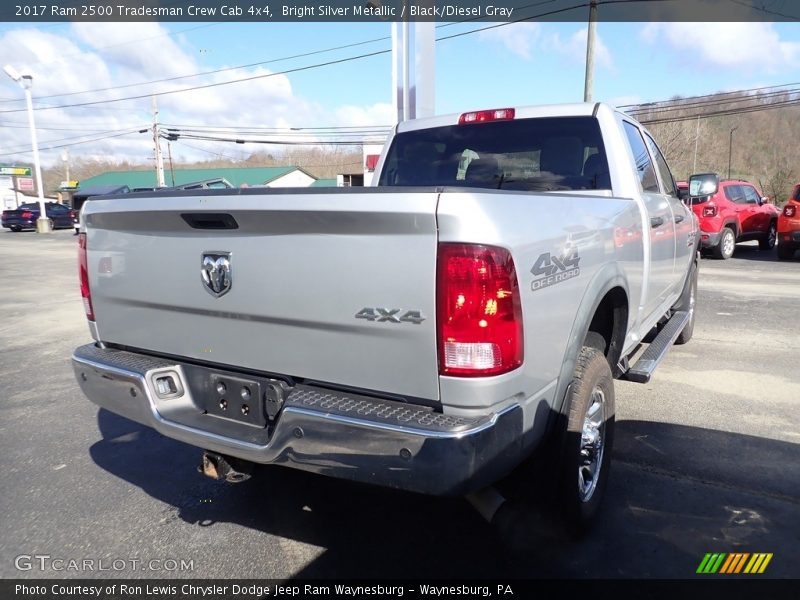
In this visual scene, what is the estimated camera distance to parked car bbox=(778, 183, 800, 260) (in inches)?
473

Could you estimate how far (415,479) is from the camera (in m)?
1.87

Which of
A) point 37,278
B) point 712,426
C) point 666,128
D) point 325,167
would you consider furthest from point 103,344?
point 325,167

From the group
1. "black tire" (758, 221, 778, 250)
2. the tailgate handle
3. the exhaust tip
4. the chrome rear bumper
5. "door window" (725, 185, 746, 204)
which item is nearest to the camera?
the chrome rear bumper

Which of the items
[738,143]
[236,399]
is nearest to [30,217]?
[236,399]

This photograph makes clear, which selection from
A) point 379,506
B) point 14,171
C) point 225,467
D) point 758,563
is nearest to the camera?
point 758,563

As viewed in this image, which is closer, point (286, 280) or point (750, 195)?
point (286, 280)

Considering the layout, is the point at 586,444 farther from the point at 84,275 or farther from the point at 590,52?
the point at 590,52

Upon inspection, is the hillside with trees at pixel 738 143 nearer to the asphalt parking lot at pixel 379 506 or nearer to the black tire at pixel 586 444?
the asphalt parking lot at pixel 379 506

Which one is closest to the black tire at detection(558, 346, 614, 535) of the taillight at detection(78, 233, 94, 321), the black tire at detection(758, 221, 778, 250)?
the taillight at detection(78, 233, 94, 321)

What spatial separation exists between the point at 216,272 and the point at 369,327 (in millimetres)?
747

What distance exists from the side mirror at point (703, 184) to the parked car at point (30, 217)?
33676mm

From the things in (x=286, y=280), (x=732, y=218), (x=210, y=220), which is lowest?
(x=732, y=218)

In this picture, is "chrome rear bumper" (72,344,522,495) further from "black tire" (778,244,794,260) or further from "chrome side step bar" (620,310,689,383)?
"black tire" (778,244,794,260)

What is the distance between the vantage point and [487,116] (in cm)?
393
